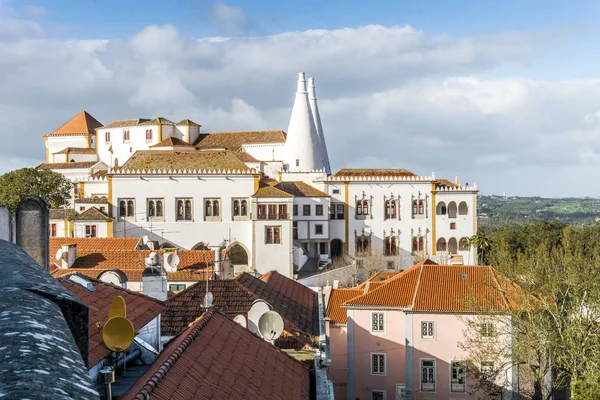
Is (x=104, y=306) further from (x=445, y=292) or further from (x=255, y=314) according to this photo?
(x=445, y=292)

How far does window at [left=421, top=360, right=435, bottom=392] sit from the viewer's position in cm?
2728

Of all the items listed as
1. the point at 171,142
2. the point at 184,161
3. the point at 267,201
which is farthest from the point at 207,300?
the point at 171,142

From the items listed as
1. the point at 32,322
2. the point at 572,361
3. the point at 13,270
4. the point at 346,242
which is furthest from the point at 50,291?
the point at 346,242

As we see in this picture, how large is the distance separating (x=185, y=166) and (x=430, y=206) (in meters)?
19.1

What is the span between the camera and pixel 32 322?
8.39ft

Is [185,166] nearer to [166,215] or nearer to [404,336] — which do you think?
[166,215]

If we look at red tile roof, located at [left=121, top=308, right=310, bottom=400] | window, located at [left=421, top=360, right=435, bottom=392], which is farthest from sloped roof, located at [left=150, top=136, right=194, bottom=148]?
red tile roof, located at [left=121, top=308, right=310, bottom=400]

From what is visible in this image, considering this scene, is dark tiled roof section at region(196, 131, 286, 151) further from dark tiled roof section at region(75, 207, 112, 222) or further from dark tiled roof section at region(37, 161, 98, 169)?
dark tiled roof section at region(75, 207, 112, 222)

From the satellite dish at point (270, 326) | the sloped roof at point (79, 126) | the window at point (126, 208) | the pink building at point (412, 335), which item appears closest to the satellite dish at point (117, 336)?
the satellite dish at point (270, 326)

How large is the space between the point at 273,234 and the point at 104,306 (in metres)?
40.7

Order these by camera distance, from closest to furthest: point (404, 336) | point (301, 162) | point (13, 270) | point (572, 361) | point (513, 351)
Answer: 1. point (13, 270)
2. point (572, 361)
3. point (513, 351)
4. point (404, 336)
5. point (301, 162)

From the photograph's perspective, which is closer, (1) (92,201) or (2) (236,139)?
(1) (92,201)

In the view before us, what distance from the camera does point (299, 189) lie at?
58812 millimetres

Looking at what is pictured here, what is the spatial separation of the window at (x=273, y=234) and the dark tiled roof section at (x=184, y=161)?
189 inches
